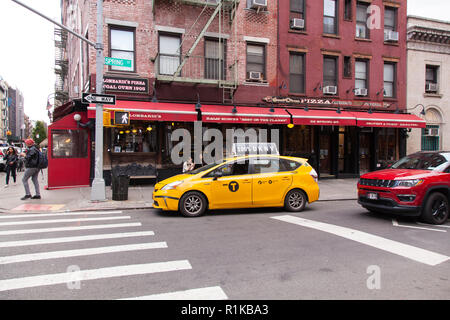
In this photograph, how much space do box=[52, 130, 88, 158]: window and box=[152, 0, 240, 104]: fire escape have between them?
4438 mm

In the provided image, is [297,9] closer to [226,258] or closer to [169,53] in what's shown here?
[169,53]

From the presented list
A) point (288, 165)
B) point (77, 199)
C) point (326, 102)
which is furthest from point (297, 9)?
point (77, 199)

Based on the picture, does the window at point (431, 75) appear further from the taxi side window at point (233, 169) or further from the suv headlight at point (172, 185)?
the suv headlight at point (172, 185)

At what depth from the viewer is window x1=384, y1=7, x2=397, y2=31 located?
19000 millimetres

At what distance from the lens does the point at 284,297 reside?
358cm

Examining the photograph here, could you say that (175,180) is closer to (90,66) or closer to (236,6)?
(90,66)

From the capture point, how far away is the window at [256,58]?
16.3 m

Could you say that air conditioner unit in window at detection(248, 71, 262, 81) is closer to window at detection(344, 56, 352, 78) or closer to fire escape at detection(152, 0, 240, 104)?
fire escape at detection(152, 0, 240, 104)

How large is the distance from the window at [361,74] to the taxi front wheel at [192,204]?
14.0 m

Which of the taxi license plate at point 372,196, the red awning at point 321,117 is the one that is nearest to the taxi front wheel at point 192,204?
the taxi license plate at point 372,196

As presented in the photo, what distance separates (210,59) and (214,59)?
0.65 ft

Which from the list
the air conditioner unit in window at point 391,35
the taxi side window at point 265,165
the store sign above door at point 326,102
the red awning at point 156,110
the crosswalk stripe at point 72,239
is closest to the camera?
the crosswalk stripe at point 72,239

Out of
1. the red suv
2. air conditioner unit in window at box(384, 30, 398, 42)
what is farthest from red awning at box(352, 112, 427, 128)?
the red suv

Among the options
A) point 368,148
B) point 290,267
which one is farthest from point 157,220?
point 368,148
